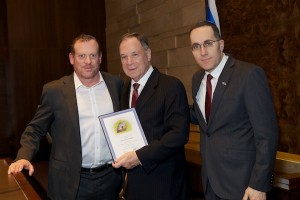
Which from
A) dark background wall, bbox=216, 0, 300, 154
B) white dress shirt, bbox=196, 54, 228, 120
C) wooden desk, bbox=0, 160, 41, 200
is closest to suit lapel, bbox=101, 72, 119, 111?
white dress shirt, bbox=196, 54, 228, 120

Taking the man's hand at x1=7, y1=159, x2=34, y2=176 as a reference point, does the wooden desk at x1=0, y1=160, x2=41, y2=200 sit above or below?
below

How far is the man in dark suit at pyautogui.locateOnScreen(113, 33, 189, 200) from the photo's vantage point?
1.83m

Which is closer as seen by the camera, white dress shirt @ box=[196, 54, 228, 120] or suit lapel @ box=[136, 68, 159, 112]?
white dress shirt @ box=[196, 54, 228, 120]

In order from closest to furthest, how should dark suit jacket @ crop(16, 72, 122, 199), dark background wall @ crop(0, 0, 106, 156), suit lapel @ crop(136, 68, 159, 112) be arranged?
suit lapel @ crop(136, 68, 159, 112) < dark suit jacket @ crop(16, 72, 122, 199) < dark background wall @ crop(0, 0, 106, 156)

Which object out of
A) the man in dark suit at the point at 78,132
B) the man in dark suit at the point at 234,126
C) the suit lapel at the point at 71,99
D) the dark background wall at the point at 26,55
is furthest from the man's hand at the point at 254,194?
the dark background wall at the point at 26,55

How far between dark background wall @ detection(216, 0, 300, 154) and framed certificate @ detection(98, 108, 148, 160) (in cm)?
167

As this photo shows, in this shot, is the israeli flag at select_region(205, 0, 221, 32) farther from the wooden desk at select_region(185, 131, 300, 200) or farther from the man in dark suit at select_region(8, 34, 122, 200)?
the man in dark suit at select_region(8, 34, 122, 200)

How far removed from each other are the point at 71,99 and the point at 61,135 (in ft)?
0.75

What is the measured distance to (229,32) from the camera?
3.65 meters

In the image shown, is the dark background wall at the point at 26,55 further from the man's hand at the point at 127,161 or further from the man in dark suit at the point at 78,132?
the man's hand at the point at 127,161

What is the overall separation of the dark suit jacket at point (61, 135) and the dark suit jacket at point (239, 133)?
0.73 m

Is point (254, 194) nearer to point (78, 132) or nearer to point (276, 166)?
point (276, 166)

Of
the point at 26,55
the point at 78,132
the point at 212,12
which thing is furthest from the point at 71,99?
the point at 26,55

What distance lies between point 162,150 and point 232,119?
0.40 m
